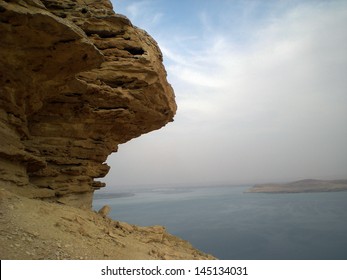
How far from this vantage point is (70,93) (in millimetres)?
13719

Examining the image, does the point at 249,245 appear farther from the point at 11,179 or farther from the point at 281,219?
the point at 11,179

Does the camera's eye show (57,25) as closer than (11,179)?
A: Yes

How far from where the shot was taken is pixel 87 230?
960 centimetres

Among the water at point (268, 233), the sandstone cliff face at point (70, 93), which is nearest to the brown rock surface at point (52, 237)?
the sandstone cliff face at point (70, 93)

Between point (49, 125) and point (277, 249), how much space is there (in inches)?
2569

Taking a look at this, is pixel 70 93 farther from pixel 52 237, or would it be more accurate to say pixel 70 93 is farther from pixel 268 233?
pixel 268 233

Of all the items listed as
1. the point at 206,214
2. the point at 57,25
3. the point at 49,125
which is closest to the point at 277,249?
the point at 206,214

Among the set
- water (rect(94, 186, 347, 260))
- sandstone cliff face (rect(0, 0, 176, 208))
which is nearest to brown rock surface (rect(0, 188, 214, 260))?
sandstone cliff face (rect(0, 0, 176, 208))

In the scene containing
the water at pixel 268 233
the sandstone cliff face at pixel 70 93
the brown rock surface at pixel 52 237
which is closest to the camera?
the brown rock surface at pixel 52 237

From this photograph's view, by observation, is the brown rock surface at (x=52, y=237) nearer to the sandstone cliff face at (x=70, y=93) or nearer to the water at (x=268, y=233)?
the sandstone cliff face at (x=70, y=93)

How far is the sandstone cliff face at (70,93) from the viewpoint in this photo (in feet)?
28.7

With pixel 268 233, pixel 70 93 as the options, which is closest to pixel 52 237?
pixel 70 93

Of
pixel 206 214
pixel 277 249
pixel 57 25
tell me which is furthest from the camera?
pixel 206 214

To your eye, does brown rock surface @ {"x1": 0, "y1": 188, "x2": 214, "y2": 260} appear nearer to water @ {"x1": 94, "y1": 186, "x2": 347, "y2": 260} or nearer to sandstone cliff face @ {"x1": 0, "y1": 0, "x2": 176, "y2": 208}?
sandstone cliff face @ {"x1": 0, "y1": 0, "x2": 176, "y2": 208}
